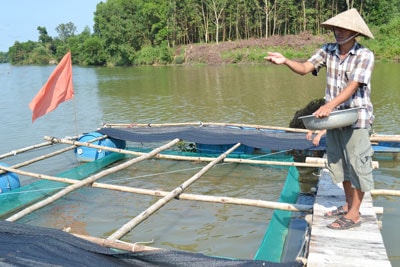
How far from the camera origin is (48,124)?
13438mm

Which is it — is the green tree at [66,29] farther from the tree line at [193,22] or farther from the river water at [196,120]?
the river water at [196,120]

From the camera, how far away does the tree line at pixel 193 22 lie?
42344mm

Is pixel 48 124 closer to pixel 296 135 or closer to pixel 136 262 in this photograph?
pixel 296 135

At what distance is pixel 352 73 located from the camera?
9.99ft

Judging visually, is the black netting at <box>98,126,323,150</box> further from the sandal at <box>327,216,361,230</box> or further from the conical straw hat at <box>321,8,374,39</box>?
the conical straw hat at <box>321,8,374,39</box>

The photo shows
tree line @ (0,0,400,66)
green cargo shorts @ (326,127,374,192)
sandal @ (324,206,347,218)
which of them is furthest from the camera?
tree line @ (0,0,400,66)

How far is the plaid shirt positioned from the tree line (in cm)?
3648

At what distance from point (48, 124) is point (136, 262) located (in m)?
11.6

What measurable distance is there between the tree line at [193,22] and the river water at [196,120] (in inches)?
779

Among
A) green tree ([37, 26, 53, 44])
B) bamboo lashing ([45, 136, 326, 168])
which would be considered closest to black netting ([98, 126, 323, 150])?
bamboo lashing ([45, 136, 326, 168])


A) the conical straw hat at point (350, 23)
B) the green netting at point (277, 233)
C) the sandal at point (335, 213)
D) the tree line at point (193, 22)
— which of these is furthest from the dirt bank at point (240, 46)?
the conical straw hat at point (350, 23)

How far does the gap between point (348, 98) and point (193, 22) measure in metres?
48.1

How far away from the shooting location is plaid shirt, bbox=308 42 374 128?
301 cm

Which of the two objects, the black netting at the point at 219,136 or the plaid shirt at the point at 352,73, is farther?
the black netting at the point at 219,136
